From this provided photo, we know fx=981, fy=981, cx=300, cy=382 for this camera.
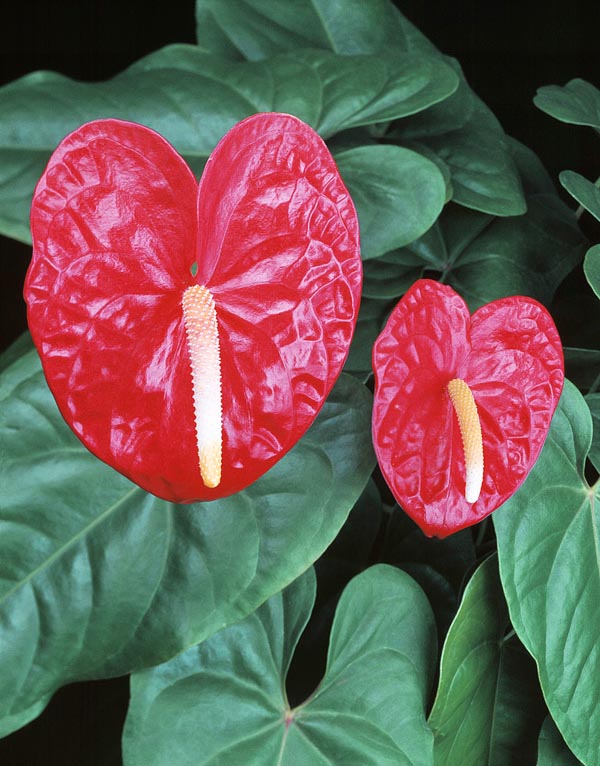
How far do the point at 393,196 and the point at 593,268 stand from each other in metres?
0.16

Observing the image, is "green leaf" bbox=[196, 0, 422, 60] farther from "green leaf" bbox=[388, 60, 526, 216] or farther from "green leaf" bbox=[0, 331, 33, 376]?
"green leaf" bbox=[0, 331, 33, 376]

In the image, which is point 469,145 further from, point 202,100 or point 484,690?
point 484,690

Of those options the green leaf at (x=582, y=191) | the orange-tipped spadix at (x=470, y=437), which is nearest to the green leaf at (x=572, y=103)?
the green leaf at (x=582, y=191)

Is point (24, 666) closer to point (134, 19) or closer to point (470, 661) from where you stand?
point (470, 661)

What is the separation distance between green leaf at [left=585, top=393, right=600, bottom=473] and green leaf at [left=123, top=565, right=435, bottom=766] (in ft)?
0.52

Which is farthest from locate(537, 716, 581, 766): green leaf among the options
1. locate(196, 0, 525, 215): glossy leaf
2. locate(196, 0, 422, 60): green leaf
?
locate(196, 0, 422, 60): green leaf

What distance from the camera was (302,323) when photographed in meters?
0.51

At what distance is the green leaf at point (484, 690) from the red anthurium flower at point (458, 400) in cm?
10

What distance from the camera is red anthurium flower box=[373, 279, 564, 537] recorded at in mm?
571

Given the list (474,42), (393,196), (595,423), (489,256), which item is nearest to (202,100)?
(393,196)

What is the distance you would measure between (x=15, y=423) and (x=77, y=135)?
0.23 meters

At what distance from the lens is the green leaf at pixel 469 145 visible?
843mm

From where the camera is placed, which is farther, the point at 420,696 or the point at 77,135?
the point at 420,696

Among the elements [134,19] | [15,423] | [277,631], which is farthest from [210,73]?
[134,19]
